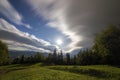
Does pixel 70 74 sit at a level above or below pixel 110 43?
below

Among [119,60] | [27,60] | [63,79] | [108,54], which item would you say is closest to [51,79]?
[63,79]

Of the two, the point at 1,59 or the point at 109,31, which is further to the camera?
the point at 1,59

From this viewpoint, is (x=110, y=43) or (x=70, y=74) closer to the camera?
(x=70, y=74)

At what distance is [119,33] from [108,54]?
38.1 feet

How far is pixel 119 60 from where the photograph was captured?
79000mm

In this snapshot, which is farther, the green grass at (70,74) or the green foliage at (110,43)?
the green foliage at (110,43)

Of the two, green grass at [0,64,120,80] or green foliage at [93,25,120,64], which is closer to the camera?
green grass at [0,64,120,80]

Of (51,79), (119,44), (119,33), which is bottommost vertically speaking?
(51,79)

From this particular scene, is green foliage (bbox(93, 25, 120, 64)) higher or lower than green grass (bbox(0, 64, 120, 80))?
higher

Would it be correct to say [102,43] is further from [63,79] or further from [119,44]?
[63,79]

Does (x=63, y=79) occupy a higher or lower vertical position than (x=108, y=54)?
lower

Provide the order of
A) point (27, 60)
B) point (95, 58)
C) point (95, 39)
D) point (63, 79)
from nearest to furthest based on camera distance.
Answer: point (63, 79) → point (95, 39) → point (95, 58) → point (27, 60)

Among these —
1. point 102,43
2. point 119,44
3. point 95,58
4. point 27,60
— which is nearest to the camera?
point 119,44

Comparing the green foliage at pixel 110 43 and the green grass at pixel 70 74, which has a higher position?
the green foliage at pixel 110 43
